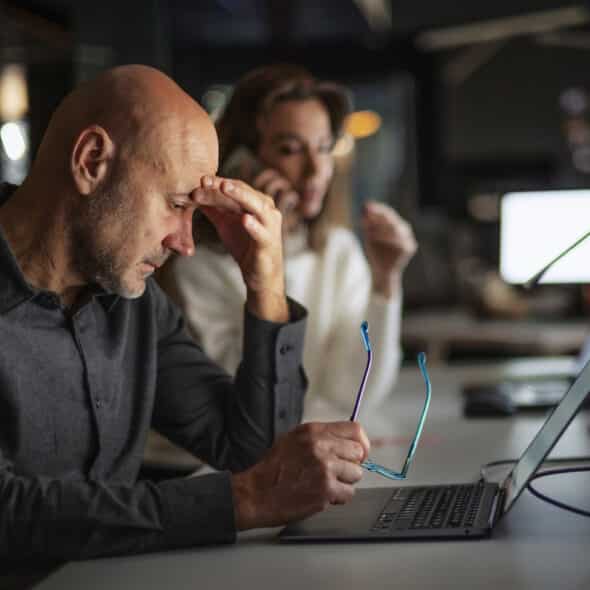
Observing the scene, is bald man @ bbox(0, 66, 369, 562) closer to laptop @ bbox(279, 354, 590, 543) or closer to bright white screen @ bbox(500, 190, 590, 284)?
laptop @ bbox(279, 354, 590, 543)

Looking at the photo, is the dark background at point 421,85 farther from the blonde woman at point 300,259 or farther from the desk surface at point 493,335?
the blonde woman at point 300,259

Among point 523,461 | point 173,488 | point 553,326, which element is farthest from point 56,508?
point 553,326

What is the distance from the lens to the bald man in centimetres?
126

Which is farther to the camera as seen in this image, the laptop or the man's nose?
Result: the man's nose

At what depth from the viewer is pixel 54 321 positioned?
1483mm

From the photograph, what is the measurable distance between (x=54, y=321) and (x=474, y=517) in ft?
2.18

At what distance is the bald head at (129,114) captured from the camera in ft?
4.71

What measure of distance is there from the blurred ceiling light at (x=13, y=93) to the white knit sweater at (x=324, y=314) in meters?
3.96

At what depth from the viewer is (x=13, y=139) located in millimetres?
6172

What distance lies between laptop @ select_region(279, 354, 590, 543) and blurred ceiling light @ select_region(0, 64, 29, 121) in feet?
16.9

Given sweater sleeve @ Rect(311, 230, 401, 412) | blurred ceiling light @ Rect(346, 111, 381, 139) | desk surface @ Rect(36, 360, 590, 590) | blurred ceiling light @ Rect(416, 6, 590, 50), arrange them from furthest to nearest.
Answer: blurred ceiling light @ Rect(346, 111, 381, 139), blurred ceiling light @ Rect(416, 6, 590, 50), sweater sleeve @ Rect(311, 230, 401, 412), desk surface @ Rect(36, 360, 590, 590)

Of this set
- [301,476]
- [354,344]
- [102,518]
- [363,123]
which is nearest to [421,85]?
[363,123]

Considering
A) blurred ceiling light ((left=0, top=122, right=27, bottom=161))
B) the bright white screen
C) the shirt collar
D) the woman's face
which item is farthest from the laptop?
blurred ceiling light ((left=0, top=122, right=27, bottom=161))

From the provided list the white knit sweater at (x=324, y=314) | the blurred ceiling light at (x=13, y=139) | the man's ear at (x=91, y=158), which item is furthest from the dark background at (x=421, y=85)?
the man's ear at (x=91, y=158)
